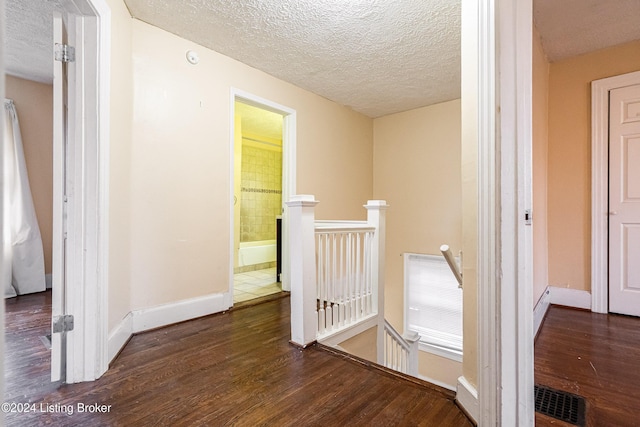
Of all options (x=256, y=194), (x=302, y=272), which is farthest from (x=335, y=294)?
(x=256, y=194)

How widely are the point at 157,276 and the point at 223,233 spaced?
2.12 feet

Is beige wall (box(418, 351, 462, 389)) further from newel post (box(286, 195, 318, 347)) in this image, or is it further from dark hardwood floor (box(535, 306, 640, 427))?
newel post (box(286, 195, 318, 347))

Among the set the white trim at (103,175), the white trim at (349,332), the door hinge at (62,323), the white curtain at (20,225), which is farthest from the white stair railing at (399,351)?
the white curtain at (20,225)

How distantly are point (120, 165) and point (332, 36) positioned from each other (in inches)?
73.1

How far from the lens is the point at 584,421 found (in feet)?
4.36

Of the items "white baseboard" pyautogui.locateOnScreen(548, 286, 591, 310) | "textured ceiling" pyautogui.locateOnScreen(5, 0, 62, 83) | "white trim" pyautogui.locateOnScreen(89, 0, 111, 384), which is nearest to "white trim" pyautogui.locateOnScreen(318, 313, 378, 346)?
"white trim" pyautogui.locateOnScreen(89, 0, 111, 384)

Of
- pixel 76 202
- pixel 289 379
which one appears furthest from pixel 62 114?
pixel 289 379

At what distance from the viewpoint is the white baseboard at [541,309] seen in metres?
2.39

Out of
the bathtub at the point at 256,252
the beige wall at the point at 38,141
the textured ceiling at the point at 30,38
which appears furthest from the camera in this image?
the bathtub at the point at 256,252

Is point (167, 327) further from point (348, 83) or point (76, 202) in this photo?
point (348, 83)

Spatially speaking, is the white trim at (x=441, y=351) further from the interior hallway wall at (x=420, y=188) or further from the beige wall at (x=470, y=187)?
the beige wall at (x=470, y=187)

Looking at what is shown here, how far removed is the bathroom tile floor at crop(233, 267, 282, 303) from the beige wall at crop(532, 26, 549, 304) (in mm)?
2622

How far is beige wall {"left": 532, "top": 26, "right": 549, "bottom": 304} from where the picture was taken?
8.05 feet

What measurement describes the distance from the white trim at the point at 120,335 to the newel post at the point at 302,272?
110cm
